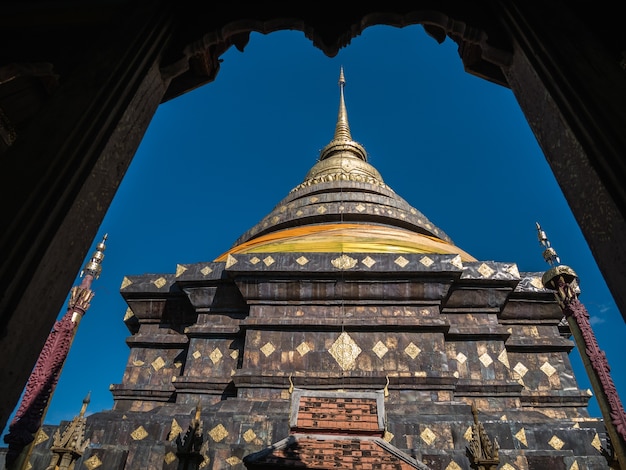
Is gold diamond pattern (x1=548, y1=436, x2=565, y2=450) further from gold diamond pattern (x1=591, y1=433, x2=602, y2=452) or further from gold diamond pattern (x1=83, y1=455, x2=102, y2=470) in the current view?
gold diamond pattern (x1=83, y1=455, x2=102, y2=470)

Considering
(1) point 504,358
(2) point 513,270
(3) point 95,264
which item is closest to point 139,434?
(3) point 95,264

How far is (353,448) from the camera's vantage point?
5.72m

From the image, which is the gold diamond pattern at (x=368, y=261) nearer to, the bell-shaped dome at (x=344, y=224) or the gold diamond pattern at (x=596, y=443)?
the bell-shaped dome at (x=344, y=224)

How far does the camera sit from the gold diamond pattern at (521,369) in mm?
9344

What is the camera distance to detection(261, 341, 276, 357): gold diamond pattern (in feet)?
28.9

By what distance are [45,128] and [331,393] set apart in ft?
18.3

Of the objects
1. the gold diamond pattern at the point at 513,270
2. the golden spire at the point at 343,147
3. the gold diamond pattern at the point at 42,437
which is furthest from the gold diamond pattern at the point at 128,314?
the golden spire at the point at 343,147

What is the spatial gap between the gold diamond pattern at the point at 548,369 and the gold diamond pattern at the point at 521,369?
1.16 feet

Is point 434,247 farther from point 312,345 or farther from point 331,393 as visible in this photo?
point 331,393

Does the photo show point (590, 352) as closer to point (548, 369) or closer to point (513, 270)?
point (548, 369)

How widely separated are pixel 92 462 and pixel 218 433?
197 centimetres

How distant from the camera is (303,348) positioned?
888 cm

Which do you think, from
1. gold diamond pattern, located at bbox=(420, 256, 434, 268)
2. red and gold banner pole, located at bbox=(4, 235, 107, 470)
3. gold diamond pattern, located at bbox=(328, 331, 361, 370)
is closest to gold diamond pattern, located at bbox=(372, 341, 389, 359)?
gold diamond pattern, located at bbox=(328, 331, 361, 370)

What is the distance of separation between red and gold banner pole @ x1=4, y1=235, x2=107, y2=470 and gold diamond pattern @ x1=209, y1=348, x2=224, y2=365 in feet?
8.94
